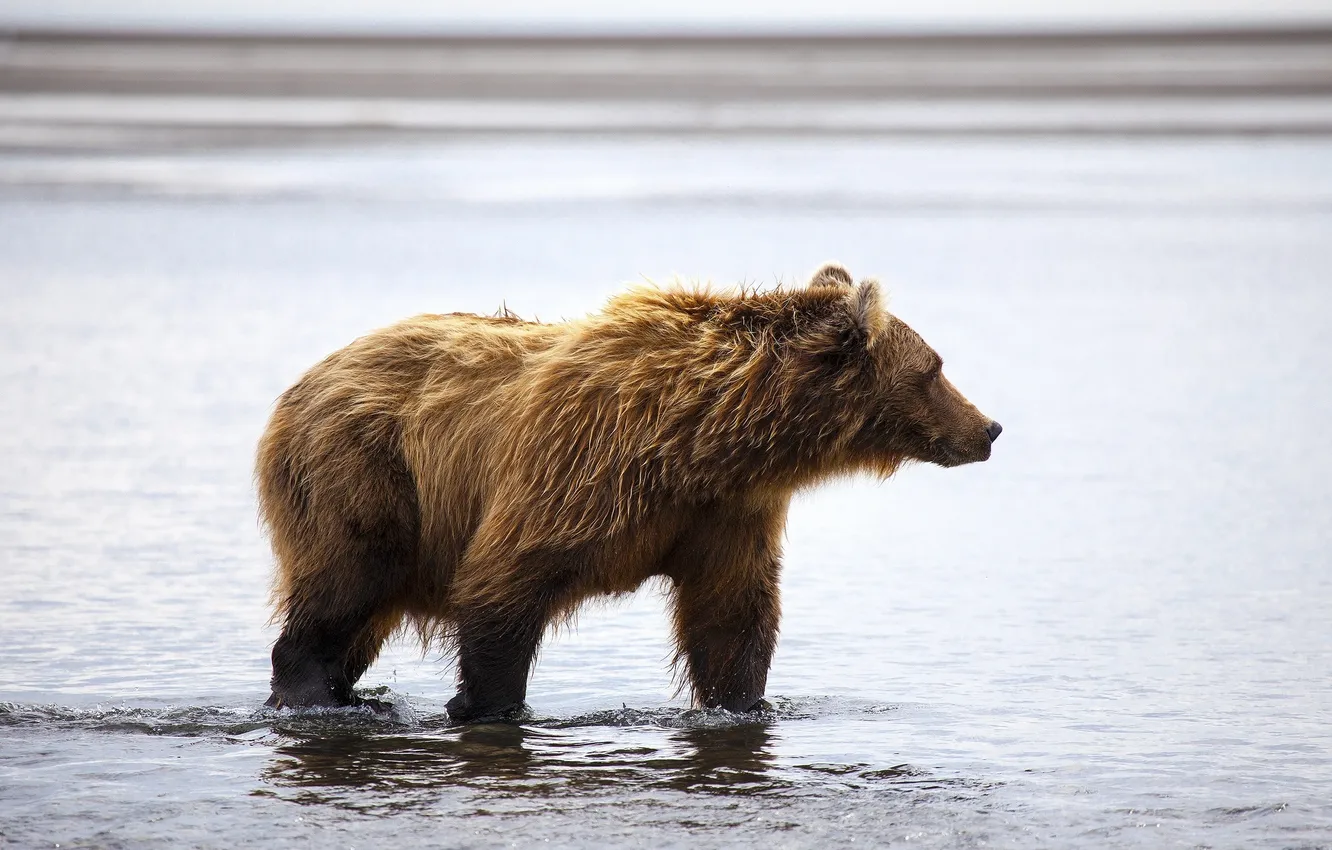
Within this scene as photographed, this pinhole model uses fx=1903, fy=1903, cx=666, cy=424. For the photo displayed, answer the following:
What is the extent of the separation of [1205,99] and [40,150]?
93.7 feet

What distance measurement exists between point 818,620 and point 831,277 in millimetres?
2207

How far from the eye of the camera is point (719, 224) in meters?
30.5

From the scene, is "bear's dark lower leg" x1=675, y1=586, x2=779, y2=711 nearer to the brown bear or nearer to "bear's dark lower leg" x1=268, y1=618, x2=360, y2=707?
the brown bear

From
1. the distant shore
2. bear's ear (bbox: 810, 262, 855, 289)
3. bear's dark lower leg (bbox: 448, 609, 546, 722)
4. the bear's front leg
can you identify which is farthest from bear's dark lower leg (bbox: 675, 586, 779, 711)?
the distant shore

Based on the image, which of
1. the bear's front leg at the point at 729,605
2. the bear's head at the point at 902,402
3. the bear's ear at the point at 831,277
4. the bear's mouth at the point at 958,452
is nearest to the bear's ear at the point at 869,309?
the bear's head at the point at 902,402

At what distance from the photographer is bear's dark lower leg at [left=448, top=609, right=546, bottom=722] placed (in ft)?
22.1

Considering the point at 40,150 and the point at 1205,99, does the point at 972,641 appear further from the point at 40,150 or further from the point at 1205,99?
the point at 1205,99

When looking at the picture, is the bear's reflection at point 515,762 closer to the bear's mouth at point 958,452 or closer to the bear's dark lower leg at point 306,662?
the bear's dark lower leg at point 306,662

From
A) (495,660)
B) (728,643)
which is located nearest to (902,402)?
(728,643)

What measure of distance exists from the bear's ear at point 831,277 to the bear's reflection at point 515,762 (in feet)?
5.49

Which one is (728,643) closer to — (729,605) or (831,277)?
(729,605)

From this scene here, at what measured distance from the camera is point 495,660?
682cm

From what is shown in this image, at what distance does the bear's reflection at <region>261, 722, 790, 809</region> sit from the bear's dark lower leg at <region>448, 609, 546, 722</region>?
3.2 inches

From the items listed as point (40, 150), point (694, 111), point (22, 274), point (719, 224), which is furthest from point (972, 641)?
point (694, 111)
